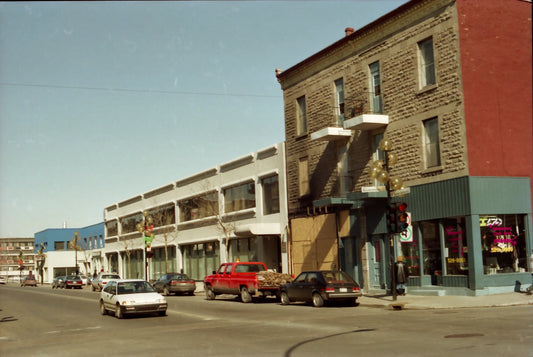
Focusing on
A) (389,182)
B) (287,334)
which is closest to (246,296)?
(389,182)

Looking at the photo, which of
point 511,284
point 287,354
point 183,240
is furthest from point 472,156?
point 183,240

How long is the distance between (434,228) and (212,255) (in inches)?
970

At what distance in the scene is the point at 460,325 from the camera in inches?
576

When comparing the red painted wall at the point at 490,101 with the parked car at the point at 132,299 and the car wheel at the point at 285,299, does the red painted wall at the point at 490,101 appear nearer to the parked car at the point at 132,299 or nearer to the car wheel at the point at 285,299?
the car wheel at the point at 285,299

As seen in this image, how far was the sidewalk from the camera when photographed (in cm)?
2048

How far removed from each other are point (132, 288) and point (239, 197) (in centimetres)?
2192

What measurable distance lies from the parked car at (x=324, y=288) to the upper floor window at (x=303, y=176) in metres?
10.5

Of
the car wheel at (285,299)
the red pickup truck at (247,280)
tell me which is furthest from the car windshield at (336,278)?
the red pickup truck at (247,280)

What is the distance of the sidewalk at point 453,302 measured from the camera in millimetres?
20484

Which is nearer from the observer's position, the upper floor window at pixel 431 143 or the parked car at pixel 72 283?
the upper floor window at pixel 431 143

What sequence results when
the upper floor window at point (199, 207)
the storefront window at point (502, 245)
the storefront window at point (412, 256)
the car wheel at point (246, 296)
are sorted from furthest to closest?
the upper floor window at point (199, 207) → the car wheel at point (246, 296) → the storefront window at point (412, 256) → the storefront window at point (502, 245)

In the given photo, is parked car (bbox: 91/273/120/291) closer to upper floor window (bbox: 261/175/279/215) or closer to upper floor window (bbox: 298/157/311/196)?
upper floor window (bbox: 261/175/279/215)

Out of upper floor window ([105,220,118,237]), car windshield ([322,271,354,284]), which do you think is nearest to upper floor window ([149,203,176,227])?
upper floor window ([105,220,118,237])

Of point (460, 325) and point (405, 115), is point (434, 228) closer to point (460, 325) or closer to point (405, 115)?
point (405, 115)
